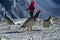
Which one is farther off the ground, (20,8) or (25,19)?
(20,8)

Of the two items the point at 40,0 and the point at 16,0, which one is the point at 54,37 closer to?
the point at 16,0

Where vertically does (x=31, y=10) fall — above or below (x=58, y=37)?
above

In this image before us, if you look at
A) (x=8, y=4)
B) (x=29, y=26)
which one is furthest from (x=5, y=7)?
(x=29, y=26)

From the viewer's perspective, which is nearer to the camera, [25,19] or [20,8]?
[25,19]

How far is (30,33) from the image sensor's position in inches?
455

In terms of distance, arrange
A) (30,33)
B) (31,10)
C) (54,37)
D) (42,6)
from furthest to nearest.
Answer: (42,6) → (31,10) → (30,33) → (54,37)

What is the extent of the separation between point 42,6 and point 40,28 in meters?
11.6

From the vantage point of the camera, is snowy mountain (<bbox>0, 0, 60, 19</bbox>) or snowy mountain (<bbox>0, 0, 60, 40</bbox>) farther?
snowy mountain (<bbox>0, 0, 60, 19</bbox>)

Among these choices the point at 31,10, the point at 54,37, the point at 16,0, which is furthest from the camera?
the point at 16,0

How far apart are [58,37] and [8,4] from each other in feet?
37.0

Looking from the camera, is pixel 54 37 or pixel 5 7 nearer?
pixel 54 37

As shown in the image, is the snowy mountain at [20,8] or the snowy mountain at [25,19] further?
the snowy mountain at [20,8]

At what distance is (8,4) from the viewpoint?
21406 millimetres

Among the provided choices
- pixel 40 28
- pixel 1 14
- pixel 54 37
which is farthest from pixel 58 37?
pixel 1 14
